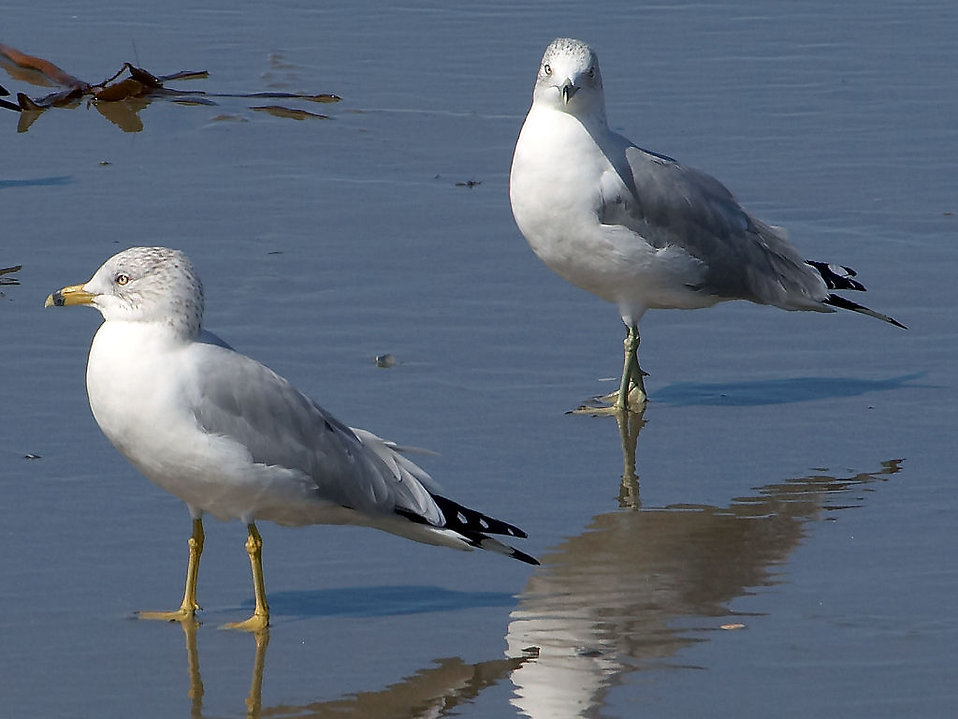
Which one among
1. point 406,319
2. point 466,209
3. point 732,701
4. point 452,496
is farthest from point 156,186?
point 732,701

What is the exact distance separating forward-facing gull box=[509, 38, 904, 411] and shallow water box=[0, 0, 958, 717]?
10.5 inches

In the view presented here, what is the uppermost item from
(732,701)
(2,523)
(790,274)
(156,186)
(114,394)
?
(156,186)

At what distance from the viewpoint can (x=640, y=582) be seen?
5.89 m

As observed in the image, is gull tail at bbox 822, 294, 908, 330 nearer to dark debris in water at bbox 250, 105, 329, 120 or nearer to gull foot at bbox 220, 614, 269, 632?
gull foot at bbox 220, 614, 269, 632

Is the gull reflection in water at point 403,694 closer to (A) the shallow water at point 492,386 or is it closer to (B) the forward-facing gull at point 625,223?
(A) the shallow water at point 492,386

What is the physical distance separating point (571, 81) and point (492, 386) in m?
1.38

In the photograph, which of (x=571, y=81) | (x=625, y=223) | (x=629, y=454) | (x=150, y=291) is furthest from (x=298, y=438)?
(x=571, y=81)

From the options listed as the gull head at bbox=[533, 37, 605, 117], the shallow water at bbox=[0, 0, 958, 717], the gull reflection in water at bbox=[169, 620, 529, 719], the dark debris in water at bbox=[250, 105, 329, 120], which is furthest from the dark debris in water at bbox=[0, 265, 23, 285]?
the gull reflection in water at bbox=[169, 620, 529, 719]

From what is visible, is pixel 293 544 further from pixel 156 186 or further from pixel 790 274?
pixel 156 186

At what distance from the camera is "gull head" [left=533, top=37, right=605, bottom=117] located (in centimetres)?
805

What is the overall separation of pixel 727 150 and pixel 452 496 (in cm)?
525

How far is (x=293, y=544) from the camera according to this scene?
6.15m

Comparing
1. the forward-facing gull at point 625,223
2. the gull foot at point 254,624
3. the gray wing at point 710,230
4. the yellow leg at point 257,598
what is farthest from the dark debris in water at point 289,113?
the gull foot at point 254,624

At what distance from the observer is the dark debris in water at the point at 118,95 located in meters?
11.7
